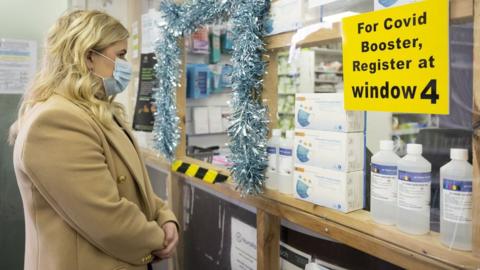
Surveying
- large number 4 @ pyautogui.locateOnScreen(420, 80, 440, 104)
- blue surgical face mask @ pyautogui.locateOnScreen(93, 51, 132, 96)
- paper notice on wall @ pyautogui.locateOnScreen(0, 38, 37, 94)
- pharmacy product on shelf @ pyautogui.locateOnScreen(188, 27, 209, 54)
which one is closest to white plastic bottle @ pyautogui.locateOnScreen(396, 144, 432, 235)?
large number 4 @ pyautogui.locateOnScreen(420, 80, 440, 104)

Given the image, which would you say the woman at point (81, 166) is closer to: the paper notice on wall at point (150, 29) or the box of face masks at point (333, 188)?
the box of face masks at point (333, 188)

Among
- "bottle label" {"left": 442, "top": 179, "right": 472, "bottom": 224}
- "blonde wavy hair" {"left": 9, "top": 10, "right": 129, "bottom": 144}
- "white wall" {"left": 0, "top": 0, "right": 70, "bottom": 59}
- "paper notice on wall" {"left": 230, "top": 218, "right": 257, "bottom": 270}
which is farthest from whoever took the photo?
"white wall" {"left": 0, "top": 0, "right": 70, "bottom": 59}

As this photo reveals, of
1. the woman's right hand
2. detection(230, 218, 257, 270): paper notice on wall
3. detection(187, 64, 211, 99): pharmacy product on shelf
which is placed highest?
detection(187, 64, 211, 99): pharmacy product on shelf

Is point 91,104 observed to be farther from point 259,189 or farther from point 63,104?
point 259,189

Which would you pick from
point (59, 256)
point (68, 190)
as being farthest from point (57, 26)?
point (59, 256)

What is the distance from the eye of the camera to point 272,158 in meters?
1.50

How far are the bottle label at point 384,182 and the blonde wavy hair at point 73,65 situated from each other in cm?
91

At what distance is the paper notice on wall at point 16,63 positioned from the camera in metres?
2.69

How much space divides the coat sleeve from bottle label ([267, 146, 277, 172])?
0.54 meters

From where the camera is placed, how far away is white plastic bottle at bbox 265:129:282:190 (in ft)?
4.90

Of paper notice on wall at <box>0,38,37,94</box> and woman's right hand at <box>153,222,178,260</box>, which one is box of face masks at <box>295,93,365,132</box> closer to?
woman's right hand at <box>153,222,178,260</box>

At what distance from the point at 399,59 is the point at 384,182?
348mm

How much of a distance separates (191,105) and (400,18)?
2298 millimetres

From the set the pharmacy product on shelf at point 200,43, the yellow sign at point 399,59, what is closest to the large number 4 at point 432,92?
the yellow sign at point 399,59
